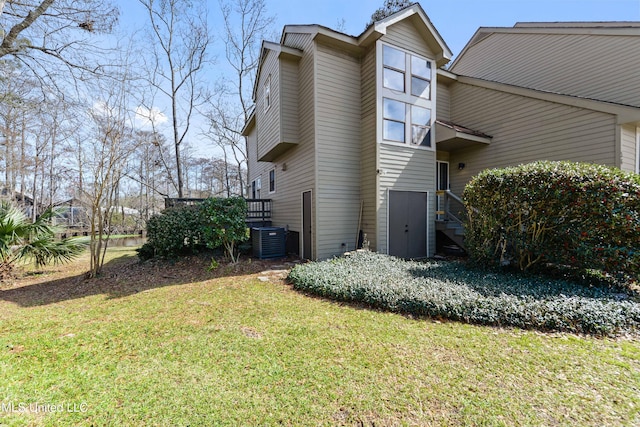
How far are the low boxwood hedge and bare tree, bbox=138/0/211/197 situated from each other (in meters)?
13.5

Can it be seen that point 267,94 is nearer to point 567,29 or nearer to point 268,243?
point 268,243

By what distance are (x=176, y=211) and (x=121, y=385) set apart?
687cm

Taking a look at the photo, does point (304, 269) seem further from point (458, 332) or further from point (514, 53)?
point (514, 53)

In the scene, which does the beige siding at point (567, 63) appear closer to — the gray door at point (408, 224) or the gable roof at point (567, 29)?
the gable roof at point (567, 29)

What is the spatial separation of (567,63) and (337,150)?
358 inches

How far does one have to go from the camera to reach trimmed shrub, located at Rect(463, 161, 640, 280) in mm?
4957

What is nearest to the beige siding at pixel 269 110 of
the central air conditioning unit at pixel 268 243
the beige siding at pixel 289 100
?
the beige siding at pixel 289 100

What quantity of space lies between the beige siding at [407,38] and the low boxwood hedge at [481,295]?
271 inches

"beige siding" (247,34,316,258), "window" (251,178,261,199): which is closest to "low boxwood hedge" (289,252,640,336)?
"beige siding" (247,34,316,258)

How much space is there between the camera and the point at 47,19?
678 centimetres

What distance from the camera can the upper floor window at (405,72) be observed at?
816 cm

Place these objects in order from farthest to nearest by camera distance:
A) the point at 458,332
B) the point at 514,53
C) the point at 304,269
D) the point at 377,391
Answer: the point at 514,53, the point at 304,269, the point at 458,332, the point at 377,391

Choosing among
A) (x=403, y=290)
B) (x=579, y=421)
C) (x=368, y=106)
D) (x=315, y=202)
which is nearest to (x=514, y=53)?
(x=368, y=106)

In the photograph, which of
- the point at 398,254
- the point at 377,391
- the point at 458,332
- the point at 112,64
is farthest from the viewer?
the point at 398,254
